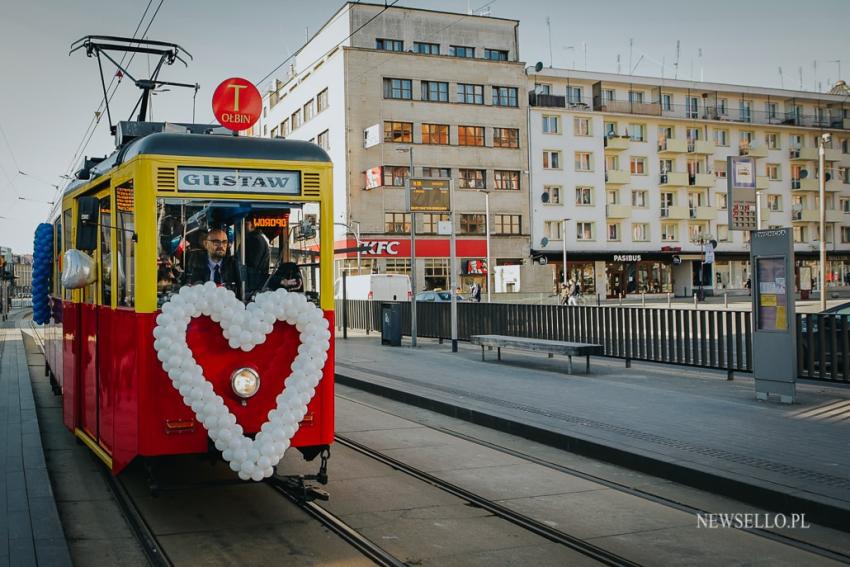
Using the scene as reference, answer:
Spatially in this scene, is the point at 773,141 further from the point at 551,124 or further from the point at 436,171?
the point at 436,171

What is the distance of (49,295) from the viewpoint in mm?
11953

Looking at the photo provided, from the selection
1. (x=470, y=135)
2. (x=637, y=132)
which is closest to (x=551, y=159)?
(x=470, y=135)

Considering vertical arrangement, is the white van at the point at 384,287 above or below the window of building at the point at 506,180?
below

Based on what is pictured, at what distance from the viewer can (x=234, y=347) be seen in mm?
5980

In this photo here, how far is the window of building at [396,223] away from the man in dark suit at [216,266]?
48.9 metres

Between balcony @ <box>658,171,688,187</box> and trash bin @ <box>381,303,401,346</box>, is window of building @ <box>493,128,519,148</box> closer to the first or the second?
balcony @ <box>658,171,688,187</box>

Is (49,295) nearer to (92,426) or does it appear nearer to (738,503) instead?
(92,426)

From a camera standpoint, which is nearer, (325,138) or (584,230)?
(325,138)

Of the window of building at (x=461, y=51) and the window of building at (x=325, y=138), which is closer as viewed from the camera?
the window of building at (x=325, y=138)

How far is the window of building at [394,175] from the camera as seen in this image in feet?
180

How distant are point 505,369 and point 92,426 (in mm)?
9442

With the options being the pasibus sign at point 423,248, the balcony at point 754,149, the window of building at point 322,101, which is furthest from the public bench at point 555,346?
the balcony at point 754,149

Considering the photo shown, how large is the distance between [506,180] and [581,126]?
8.63 m

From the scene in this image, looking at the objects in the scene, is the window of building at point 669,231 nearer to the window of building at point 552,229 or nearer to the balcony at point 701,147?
the balcony at point 701,147
